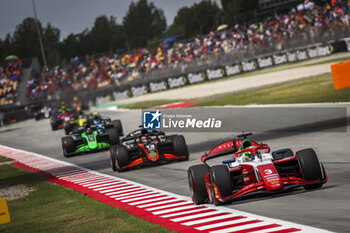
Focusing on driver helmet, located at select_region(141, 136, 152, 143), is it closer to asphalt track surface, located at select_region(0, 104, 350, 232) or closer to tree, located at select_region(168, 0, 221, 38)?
asphalt track surface, located at select_region(0, 104, 350, 232)

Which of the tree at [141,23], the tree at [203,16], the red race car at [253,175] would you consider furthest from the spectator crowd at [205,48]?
the tree at [141,23]

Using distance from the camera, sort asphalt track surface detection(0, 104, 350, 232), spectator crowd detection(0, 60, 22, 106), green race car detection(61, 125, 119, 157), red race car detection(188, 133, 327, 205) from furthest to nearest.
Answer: spectator crowd detection(0, 60, 22, 106), green race car detection(61, 125, 119, 157), red race car detection(188, 133, 327, 205), asphalt track surface detection(0, 104, 350, 232)

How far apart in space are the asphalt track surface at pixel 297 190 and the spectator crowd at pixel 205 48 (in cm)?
2057

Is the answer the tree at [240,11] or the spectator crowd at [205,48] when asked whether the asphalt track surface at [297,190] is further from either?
the tree at [240,11]

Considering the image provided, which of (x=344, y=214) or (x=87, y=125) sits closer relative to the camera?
(x=344, y=214)

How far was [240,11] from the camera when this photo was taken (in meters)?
88.6

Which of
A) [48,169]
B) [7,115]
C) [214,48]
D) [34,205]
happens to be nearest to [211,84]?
[214,48]

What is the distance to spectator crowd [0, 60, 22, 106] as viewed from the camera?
57953 mm

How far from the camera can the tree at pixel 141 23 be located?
385 feet

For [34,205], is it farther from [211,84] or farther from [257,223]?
[211,84]

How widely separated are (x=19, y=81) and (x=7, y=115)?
14.3 m

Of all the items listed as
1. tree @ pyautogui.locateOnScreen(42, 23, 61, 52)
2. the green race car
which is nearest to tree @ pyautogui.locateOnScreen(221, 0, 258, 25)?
tree @ pyautogui.locateOnScreen(42, 23, 61, 52)

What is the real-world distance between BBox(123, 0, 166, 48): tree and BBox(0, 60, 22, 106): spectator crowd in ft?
160

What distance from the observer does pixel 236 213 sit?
959cm
